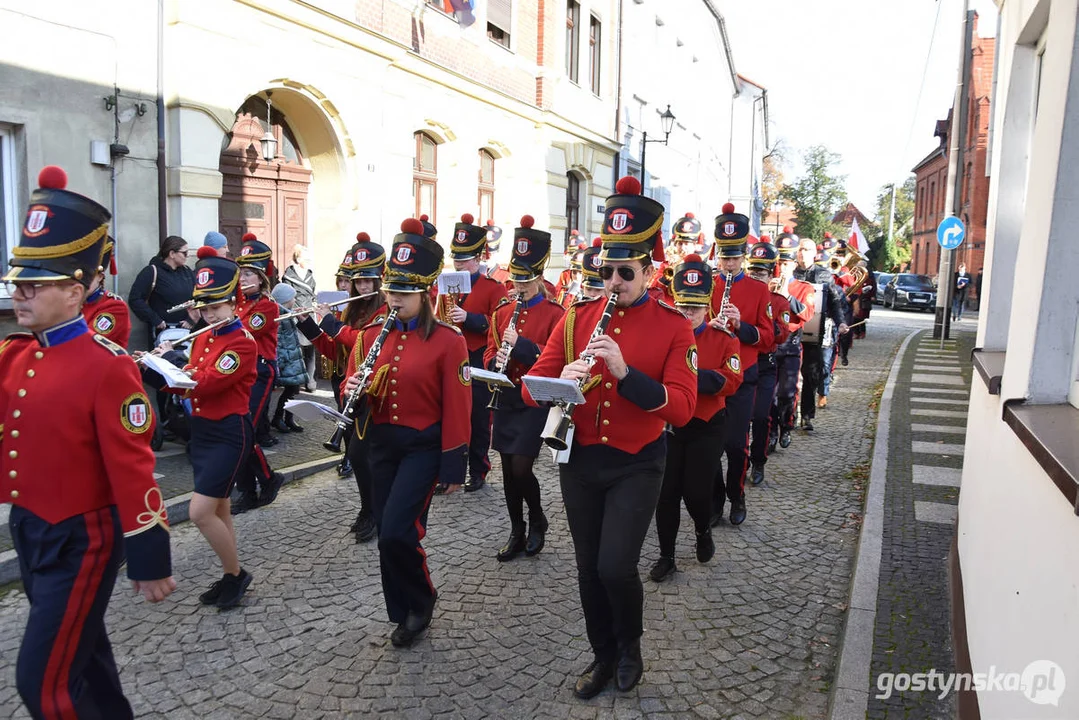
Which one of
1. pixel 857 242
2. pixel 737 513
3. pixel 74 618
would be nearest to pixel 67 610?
pixel 74 618

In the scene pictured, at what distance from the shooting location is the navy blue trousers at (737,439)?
254 inches

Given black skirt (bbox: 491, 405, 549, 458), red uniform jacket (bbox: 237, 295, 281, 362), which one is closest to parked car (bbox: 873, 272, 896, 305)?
black skirt (bbox: 491, 405, 549, 458)

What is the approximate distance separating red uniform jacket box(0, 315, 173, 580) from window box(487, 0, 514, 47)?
14.9 meters

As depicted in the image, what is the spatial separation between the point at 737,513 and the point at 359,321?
3.32 metres

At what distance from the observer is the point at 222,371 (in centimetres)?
498

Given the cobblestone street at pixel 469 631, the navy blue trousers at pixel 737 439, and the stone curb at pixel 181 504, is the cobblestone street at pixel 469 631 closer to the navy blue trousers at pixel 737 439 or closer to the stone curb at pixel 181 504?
the stone curb at pixel 181 504

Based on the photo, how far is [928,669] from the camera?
4.25 m

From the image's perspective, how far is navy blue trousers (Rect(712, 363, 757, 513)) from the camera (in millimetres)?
6457

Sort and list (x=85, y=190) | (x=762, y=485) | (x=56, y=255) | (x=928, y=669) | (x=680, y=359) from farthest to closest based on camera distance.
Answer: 1. (x=85, y=190)
2. (x=762, y=485)
3. (x=928, y=669)
4. (x=680, y=359)
5. (x=56, y=255)

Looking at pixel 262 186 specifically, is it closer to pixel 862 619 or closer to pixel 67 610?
pixel 67 610

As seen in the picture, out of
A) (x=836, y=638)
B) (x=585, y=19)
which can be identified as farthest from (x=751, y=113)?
(x=836, y=638)

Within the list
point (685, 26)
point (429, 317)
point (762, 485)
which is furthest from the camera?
point (685, 26)

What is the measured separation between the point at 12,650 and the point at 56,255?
102 inches

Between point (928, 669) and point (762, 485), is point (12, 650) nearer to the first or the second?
point (928, 669)
